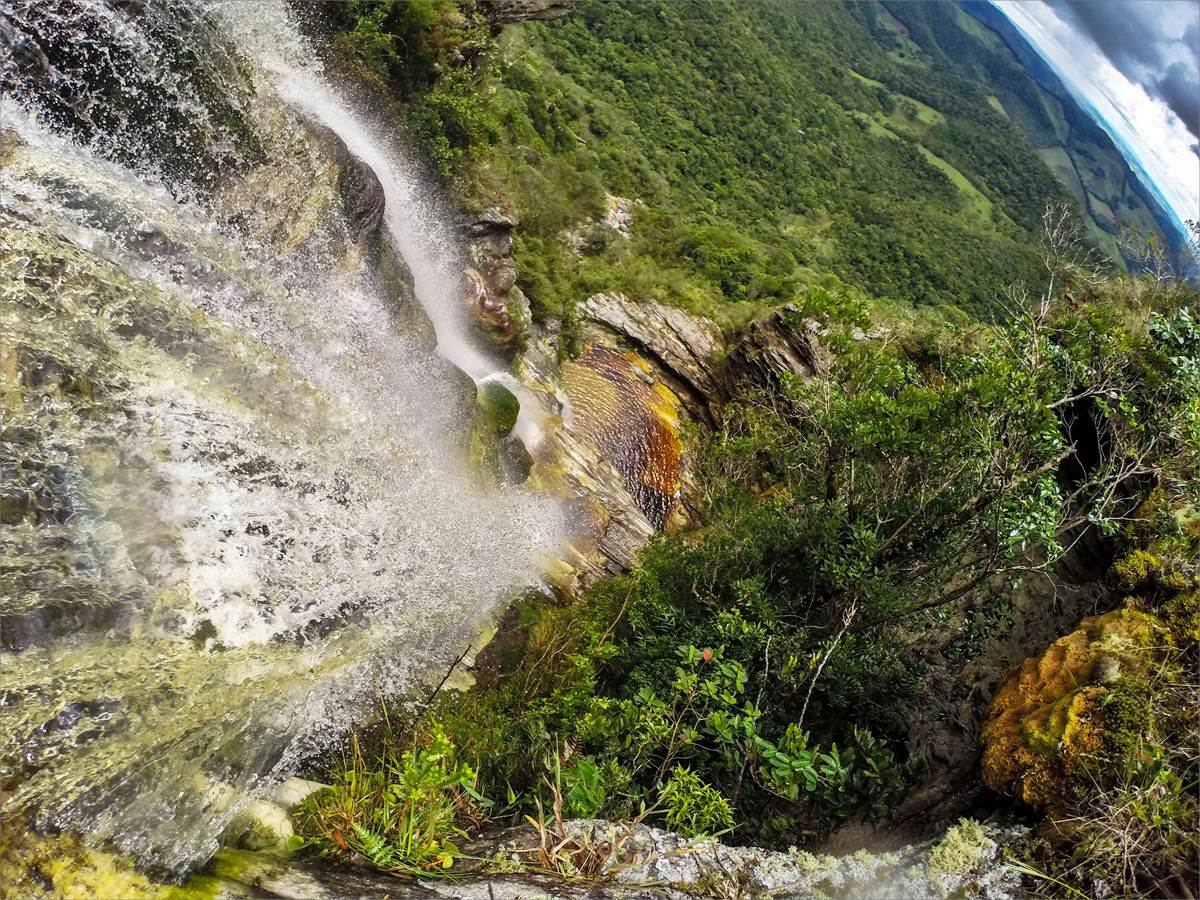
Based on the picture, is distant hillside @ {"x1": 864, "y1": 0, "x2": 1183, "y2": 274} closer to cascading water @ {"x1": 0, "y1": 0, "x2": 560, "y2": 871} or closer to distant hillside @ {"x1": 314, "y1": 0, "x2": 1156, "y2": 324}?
distant hillside @ {"x1": 314, "y1": 0, "x2": 1156, "y2": 324}

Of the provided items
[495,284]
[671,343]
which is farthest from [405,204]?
[671,343]

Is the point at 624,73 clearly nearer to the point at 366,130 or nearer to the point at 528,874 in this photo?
the point at 366,130

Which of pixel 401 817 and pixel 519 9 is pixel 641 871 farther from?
pixel 519 9

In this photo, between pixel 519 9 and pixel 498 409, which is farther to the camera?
pixel 519 9


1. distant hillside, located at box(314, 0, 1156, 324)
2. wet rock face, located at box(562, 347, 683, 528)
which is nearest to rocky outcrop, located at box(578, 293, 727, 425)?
wet rock face, located at box(562, 347, 683, 528)

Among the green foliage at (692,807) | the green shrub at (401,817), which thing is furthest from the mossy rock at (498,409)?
the green foliage at (692,807)
